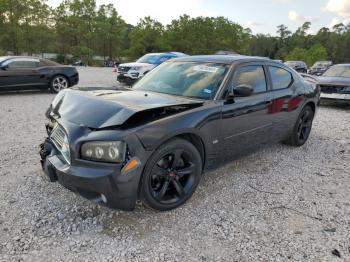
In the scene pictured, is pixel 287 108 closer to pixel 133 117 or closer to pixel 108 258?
pixel 133 117

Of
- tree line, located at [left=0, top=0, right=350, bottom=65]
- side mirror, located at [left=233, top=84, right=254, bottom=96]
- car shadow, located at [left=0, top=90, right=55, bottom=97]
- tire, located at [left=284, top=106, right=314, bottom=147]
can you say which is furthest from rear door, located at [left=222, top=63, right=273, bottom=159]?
tree line, located at [left=0, top=0, right=350, bottom=65]

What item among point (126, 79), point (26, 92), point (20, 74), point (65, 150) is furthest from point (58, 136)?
point (126, 79)

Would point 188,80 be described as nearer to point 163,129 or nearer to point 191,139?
point 191,139

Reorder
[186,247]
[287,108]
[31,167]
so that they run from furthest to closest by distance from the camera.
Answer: [287,108]
[31,167]
[186,247]

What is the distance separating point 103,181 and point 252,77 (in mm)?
2555

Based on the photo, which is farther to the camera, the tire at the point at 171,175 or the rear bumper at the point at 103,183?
the tire at the point at 171,175

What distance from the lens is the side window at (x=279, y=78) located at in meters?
4.54

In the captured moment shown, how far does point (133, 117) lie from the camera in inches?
109

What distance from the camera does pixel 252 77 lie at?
13.6 feet

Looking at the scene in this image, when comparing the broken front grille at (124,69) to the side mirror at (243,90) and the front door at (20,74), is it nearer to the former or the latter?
the front door at (20,74)

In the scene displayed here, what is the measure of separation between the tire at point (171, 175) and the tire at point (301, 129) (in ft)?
8.81

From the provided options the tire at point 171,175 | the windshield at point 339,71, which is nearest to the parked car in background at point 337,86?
the windshield at point 339,71

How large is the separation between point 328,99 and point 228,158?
7.39 meters

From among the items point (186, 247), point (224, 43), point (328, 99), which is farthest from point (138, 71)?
point (224, 43)
